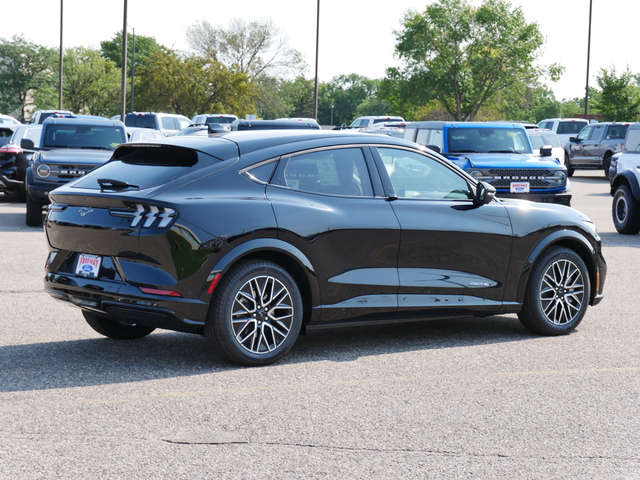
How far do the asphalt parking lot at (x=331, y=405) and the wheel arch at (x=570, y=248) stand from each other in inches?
16.4

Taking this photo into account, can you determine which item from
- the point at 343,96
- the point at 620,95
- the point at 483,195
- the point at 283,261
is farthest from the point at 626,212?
the point at 343,96

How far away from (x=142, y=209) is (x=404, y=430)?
2293mm

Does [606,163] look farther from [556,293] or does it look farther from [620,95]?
[556,293]

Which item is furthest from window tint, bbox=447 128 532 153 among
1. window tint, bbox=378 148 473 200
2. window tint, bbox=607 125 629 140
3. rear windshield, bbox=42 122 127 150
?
window tint, bbox=607 125 629 140

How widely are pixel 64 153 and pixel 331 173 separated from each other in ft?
35.7

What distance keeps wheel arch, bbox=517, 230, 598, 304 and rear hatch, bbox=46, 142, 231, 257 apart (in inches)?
106

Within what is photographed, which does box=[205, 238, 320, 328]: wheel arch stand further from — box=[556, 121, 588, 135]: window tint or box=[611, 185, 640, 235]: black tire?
box=[556, 121, 588, 135]: window tint

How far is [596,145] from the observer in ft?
122

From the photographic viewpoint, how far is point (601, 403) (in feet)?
19.3

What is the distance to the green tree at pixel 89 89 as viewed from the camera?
9588 cm

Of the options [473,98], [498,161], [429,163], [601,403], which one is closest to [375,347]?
[429,163]

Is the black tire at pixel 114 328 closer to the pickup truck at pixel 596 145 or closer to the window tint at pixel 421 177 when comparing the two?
the window tint at pixel 421 177

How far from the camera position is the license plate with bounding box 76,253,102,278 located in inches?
260

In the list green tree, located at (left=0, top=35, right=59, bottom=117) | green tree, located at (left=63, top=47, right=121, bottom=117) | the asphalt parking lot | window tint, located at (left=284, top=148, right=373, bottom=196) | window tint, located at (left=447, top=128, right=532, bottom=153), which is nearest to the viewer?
the asphalt parking lot
